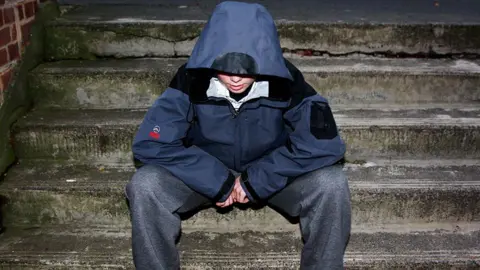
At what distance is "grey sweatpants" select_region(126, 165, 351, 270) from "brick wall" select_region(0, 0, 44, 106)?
1.13 m

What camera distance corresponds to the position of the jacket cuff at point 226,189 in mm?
2002

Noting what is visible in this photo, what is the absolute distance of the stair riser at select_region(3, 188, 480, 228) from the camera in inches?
90.0

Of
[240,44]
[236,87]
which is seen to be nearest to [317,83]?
[236,87]

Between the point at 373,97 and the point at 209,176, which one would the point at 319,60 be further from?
the point at 209,176

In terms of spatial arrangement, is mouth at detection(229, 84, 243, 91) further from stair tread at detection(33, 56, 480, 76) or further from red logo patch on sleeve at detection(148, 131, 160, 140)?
stair tread at detection(33, 56, 480, 76)

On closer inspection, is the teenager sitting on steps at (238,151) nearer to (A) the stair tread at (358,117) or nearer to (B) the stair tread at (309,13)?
(A) the stair tread at (358,117)

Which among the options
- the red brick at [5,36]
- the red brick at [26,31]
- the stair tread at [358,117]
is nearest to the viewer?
the red brick at [5,36]

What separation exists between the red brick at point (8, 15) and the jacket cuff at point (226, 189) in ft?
4.91

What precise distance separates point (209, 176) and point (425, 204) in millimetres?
1126

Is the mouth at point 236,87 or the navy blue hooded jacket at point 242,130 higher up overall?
the mouth at point 236,87

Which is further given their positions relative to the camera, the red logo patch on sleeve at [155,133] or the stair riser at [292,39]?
the stair riser at [292,39]

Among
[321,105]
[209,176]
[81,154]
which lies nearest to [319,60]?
[321,105]

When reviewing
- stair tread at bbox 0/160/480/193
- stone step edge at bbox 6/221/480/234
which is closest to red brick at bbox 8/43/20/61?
stair tread at bbox 0/160/480/193

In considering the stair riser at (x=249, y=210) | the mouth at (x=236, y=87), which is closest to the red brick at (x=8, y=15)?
the stair riser at (x=249, y=210)
